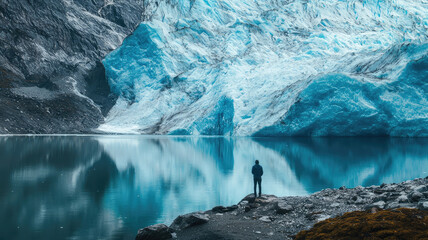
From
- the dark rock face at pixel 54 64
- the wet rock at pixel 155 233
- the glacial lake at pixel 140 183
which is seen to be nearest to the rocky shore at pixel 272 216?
the wet rock at pixel 155 233

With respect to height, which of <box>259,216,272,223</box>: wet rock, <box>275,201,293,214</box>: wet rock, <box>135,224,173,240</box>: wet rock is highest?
<box>275,201,293,214</box>: wet rock

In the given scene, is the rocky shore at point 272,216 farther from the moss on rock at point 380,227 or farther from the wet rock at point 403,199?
the moss on rock at point 380,227

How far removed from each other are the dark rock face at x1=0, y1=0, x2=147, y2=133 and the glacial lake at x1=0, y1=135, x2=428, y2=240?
4828 centimetres

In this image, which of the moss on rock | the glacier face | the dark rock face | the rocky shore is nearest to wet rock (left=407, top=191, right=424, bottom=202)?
the rocky shore

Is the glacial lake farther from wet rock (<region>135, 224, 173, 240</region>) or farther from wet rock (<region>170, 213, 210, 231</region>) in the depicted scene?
wet rock (<region>170, 213, 210, 231</region>)

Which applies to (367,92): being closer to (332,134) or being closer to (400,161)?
(332,134)

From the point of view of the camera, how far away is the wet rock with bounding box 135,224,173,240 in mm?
9750

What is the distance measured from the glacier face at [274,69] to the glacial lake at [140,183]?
23.3 meters

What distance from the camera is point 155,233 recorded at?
9.77 m

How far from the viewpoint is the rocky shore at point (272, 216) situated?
942 cm

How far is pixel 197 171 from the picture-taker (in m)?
24.1

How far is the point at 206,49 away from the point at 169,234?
8576 centimetres

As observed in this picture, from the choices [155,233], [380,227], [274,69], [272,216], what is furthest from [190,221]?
[274,69]

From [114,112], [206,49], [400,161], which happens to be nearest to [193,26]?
[206,49]
